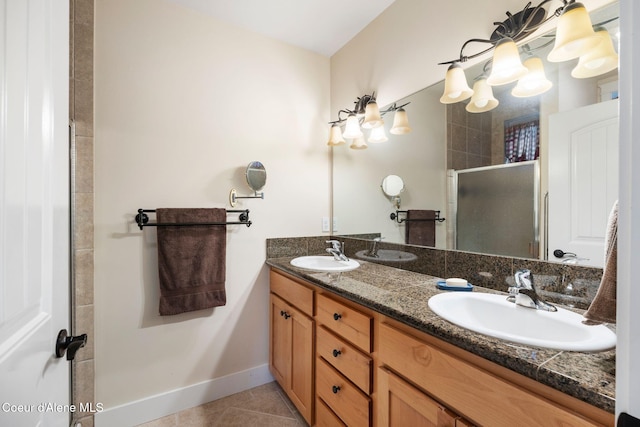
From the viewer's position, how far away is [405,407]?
0.91m

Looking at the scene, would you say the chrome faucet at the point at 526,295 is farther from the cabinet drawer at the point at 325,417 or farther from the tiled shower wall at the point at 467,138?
the cabinet drawer at the point at 325,417

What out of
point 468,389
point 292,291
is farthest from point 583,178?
point 292,291

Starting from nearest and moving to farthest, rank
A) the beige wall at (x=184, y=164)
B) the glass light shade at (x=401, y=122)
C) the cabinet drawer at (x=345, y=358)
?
the cabinet drawer at (x=345, y=358)
the beige wall at (x=184, y=164)
the glass light shade at (x=401, y=122)

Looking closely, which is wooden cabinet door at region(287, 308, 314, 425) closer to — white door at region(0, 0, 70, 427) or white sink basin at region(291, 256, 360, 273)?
white sink basin at region(291, 256, 360, 273)

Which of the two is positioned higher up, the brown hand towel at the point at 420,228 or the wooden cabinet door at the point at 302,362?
the brown hand towel at the point at 420,228

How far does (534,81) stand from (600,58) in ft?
0.64

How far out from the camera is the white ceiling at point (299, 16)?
69.0 inches

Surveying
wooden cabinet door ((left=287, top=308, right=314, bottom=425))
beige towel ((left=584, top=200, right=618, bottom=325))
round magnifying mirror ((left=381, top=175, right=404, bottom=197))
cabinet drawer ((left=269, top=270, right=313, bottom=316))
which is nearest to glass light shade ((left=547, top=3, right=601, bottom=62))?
beige towel ((left=584, top=200, right=618, bottom=325))

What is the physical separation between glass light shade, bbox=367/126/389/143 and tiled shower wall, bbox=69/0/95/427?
1.68 meters

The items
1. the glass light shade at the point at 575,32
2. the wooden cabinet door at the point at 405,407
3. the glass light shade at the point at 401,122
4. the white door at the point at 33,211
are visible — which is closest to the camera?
the white door at the point at 33,211

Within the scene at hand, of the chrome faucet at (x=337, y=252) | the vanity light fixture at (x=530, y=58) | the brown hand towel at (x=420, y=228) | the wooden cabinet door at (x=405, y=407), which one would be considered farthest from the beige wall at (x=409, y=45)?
the wooden cabinet door at (x=405, y=407)

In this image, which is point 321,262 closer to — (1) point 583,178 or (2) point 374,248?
(2) point 374,248

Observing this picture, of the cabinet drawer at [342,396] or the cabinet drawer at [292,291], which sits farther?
the cabinet drawer at [292,291]

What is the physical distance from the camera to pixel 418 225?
5.41 feet
